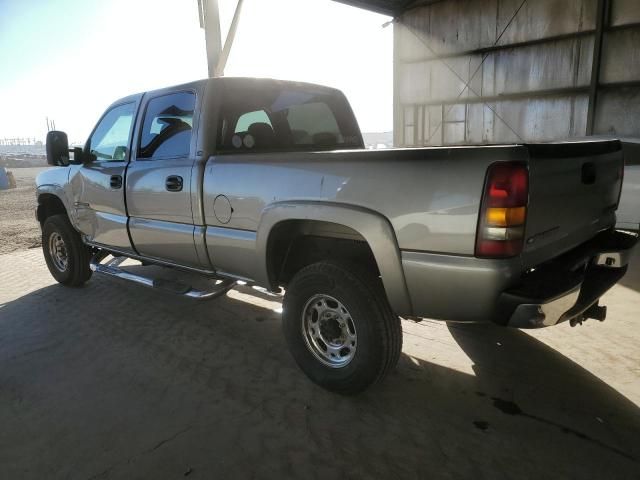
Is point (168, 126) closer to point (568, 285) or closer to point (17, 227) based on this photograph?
point (568, 285)

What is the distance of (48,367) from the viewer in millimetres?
3117

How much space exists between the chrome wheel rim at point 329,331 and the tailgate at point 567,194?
3.54 ft

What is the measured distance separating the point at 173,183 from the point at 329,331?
1.60 meters

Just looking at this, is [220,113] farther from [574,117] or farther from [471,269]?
[574,117]

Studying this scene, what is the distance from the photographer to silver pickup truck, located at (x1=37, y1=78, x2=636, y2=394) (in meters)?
1.96

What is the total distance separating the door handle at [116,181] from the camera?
3787 mm

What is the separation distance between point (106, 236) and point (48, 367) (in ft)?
4.63

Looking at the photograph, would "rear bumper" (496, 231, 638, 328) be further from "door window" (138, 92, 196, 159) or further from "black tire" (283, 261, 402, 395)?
"door window" (138, 92, 196, 159)

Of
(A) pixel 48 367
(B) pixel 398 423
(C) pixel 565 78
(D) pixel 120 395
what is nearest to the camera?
(B) pixel 398 423

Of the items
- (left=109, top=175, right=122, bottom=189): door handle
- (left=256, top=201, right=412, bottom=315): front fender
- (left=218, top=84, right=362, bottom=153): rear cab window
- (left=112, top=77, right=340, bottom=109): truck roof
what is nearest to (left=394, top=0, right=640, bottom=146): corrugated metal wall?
(left=218, top=84, right=362, bottom=153): rear cab window

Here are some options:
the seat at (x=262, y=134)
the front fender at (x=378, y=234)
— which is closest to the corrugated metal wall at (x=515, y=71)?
the seat at (x=262, y=134)

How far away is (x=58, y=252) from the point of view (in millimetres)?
5062

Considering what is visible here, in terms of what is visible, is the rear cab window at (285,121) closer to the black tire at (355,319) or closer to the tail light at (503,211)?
the black tire at (355,319)

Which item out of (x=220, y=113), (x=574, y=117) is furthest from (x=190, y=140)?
(x=574, y=117)
